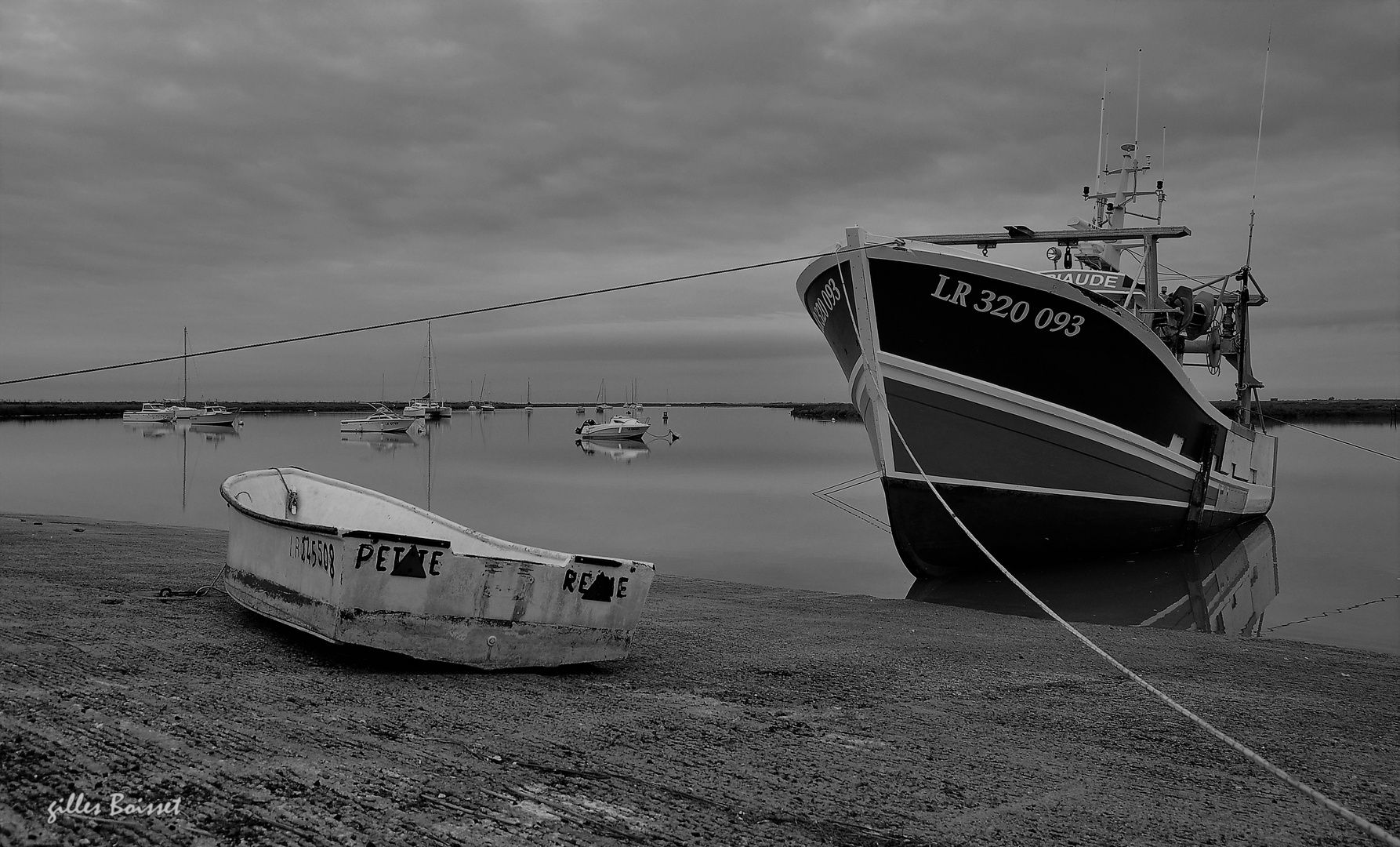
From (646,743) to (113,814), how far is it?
192cm

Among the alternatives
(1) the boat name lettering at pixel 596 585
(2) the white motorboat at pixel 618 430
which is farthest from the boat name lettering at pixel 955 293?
(2) the white motorboat at pixel 618 430

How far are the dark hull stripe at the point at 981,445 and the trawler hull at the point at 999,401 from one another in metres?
0.02

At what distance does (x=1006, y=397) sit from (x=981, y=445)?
2.17ft

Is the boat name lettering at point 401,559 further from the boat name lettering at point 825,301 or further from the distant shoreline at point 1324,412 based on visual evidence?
the distant shoreline at point 1324,412

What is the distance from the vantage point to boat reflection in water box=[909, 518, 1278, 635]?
1012cm

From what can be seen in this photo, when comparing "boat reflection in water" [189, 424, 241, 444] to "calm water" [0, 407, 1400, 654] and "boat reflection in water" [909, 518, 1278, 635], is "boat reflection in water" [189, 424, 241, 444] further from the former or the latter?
"boat reflection in water" [909, 518, 1278, 635]

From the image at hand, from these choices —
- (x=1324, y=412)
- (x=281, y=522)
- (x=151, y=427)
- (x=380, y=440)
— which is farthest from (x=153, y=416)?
(x=1324, y=412)

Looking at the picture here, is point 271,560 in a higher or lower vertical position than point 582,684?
higher

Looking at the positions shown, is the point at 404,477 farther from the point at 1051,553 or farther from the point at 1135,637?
the point at 1135,637

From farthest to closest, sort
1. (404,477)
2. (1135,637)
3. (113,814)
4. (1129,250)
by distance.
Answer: (404,477), (1129,250), (1135,637), (113,814)

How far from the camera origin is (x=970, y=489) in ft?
36.6

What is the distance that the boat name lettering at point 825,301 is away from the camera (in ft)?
37.6

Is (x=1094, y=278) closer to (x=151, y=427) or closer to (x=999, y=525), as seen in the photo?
(x=999, y=525)

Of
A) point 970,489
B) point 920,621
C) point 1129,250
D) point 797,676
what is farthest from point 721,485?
point 797,676
